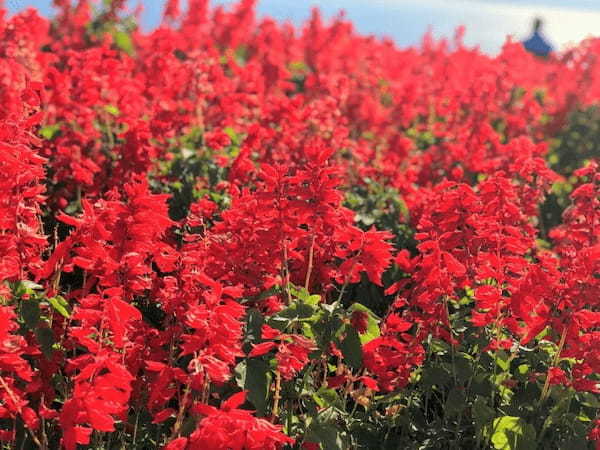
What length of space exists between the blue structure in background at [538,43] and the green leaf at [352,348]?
1891 centimetres

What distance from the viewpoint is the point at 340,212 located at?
11.7ft

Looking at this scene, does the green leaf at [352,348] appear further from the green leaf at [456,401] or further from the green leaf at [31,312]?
the green leaf at [31,312]

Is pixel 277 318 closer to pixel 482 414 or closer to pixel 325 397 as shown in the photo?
pixel 325 397

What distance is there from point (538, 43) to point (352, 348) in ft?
63.2

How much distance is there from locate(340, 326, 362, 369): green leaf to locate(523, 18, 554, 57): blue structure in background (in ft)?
62.0

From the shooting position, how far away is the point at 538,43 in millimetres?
20812

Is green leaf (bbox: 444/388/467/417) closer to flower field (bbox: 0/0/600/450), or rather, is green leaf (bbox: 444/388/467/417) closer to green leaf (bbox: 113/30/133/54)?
flower field (bbox: 0/0/600/450)

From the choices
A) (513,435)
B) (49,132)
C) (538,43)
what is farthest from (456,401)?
(538,43)

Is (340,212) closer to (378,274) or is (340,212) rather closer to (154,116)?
(378,274)

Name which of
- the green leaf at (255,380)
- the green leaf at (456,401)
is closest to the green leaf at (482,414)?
the green leaf at (456,401)

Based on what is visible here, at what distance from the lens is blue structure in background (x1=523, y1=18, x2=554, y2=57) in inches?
816

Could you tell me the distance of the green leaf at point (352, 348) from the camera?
126 inches

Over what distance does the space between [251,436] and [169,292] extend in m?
0.83

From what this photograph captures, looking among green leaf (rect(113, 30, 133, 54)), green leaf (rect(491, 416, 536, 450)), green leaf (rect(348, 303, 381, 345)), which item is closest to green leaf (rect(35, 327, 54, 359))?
green leaf (rect(348, 303, 381, 345))
